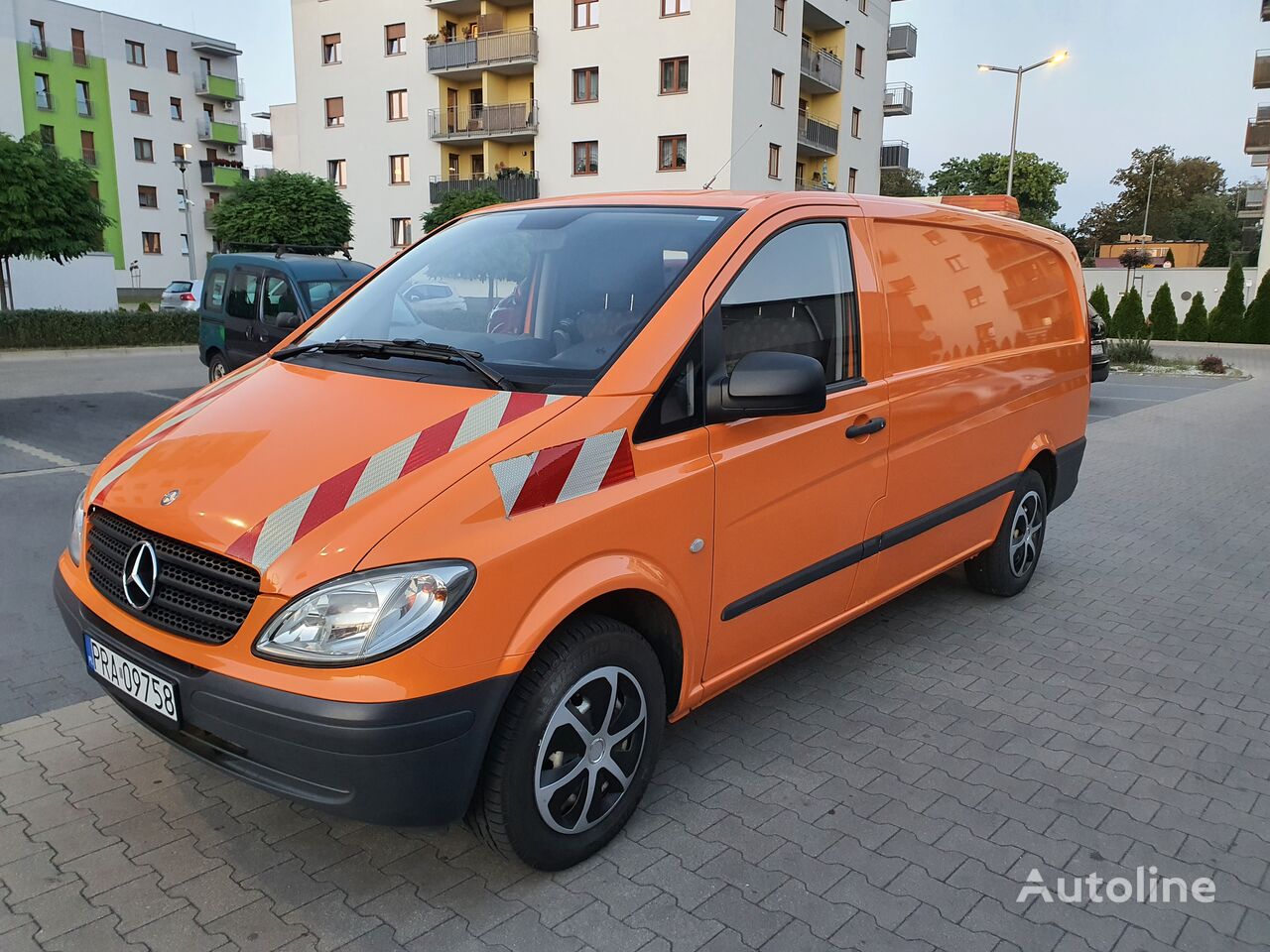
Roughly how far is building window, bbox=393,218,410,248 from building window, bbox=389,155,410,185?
1422 millimetres

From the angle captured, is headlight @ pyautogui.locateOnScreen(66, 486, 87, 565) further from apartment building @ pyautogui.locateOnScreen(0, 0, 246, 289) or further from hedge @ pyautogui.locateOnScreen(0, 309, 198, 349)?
apartment building @ pyautogui.locateOnScreen(0, 0, 246, 289)

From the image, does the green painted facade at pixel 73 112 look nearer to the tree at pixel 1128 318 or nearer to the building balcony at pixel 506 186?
the building balcony at pixel 506 186

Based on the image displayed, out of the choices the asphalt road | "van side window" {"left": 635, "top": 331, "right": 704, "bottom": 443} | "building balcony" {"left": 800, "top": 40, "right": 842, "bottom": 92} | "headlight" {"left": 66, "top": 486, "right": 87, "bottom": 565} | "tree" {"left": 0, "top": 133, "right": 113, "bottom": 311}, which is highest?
"building balcony" {"left": 800, "top": 40, "right": 842, "bottom": 92}

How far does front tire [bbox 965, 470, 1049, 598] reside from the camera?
5.07 m

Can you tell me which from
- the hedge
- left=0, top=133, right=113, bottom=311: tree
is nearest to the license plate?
the hedge

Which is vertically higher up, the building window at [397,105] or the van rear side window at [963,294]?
the building window at [397,105]

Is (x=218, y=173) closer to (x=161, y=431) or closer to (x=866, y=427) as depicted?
(x=161, y=431)

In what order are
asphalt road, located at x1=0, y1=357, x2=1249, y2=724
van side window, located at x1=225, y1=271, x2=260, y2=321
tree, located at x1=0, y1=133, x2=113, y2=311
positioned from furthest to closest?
1. tree, located at x1=0, y1=133, x2=113, y2=311
2. van side window, located at x1=225, y1=271, x2=260, y2=321
3. asphalt road, located at x1=0, y1=357, x2=1249, y2=724

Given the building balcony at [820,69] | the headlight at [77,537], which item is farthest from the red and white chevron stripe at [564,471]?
the building balcony at [820,69]

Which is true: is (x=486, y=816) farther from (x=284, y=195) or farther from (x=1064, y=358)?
(x=284, y=195)

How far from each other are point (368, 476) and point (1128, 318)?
33881 mm

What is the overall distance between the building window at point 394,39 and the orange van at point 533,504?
37039 millimetres

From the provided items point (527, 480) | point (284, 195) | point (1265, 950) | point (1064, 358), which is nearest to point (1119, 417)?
point (1064, 358)

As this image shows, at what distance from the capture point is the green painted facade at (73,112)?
4750 cm
